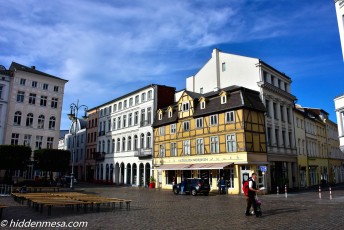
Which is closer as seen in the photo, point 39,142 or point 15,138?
point 15,138

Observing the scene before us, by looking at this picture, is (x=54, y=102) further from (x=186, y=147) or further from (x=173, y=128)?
(x=186, y=147)

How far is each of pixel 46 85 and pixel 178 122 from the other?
A: 2507 centimetres

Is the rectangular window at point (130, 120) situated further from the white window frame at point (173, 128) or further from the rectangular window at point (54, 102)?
the rectangular window at point (54, 102)

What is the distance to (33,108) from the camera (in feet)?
155

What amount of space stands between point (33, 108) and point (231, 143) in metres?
33.3

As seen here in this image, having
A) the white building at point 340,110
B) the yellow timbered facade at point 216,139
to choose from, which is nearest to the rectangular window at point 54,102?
the yellow timbered facade at point 216,139

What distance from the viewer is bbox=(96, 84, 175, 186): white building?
1802 inches

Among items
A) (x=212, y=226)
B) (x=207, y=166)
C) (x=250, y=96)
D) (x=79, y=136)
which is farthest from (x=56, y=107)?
(x=212, y=226)

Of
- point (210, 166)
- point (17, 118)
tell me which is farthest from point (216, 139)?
point (17, 118)

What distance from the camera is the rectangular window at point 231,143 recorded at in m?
31.4

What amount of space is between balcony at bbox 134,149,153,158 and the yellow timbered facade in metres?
3.38

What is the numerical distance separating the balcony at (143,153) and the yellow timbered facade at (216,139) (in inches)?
133

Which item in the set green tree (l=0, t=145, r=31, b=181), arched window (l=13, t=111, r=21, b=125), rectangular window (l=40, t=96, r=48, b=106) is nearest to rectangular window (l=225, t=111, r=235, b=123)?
green tree (l=0, t=145, r=31, b=181)

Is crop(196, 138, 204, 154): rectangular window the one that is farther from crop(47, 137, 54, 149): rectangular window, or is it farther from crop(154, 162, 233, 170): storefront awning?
crop(47, 137, 54, 149): rectangular window
